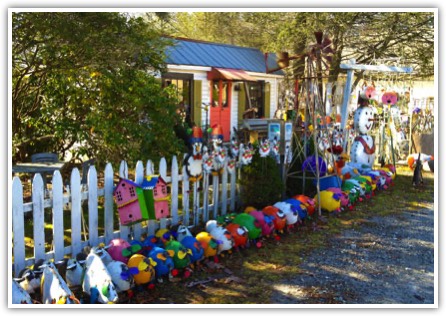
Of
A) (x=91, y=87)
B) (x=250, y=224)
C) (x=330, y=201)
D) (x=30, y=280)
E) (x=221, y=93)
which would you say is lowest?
(x=30, y=280)

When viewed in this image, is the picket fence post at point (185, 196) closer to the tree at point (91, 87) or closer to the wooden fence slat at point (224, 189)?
the wooden fence slat at point (224, 189)

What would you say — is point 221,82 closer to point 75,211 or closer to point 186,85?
point 186,85

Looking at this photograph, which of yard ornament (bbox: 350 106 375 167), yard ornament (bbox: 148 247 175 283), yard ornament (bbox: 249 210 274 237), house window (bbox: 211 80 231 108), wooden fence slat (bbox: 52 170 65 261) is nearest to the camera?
yard ornament (bbox: 148 247 175 283)

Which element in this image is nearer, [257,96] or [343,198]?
[343,198]

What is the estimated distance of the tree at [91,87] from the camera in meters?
5.02

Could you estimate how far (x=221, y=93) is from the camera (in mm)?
14992

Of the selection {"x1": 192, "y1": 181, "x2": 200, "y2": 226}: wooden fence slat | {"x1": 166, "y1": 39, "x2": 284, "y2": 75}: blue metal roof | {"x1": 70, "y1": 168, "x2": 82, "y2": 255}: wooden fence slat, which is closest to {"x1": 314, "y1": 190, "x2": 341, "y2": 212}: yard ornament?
{"x1": 192, "y1": 181, "x2": 200, "y2": 226}: wooden fence slat

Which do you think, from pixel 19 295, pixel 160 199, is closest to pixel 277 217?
pixel 160 199

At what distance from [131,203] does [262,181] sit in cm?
226

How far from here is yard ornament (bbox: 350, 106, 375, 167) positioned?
886 cm

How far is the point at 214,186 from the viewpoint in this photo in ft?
20.1

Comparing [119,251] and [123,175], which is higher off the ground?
[123,175]

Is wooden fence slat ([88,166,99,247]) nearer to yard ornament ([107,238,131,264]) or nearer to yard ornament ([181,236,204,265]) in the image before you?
yard ornament ([107,238,131,264])

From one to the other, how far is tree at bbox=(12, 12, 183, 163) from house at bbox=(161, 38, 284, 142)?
4.97 m
